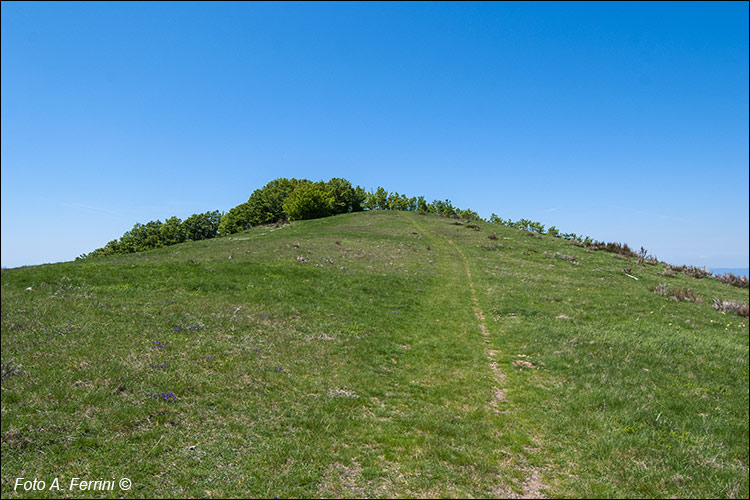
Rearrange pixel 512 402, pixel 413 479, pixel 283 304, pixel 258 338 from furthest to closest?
pixel 283 304
pixel 258 338
pixel 512 402
pixel 413 479

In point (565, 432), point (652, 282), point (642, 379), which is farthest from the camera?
point (652, 282)

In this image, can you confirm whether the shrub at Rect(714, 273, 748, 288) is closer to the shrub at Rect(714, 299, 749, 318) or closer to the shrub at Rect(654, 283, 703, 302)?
the shrub at Rect(654, 283, 703, 302)

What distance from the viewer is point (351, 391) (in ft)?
39.4

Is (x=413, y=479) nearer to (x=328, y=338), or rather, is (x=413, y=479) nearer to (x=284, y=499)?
(x=284, y=499)

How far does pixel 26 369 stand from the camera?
10.1 meters

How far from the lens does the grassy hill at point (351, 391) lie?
7.64m

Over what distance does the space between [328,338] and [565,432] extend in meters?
10.4

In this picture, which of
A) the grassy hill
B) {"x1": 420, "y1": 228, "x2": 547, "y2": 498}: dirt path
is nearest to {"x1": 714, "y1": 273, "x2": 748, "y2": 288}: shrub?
the grassy hill

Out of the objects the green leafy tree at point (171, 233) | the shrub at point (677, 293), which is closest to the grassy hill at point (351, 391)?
the shrub at point (677, 293)

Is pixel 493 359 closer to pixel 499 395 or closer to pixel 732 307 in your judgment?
pixel 499 395

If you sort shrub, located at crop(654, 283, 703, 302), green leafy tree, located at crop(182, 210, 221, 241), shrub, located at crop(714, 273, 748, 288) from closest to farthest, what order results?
shrub, located at crop(654, 283, 703, 302)
shrub, located at crop(714, 273, 748, 288)
green leafy tree, located at crop(182, 210, 221, 241)

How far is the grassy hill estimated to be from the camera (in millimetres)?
7637

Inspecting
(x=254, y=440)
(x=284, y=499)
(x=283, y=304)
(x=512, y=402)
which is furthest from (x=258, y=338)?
(x=512, y=402)

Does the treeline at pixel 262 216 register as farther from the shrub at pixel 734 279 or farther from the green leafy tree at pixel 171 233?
the shrub at pixel 734 279
